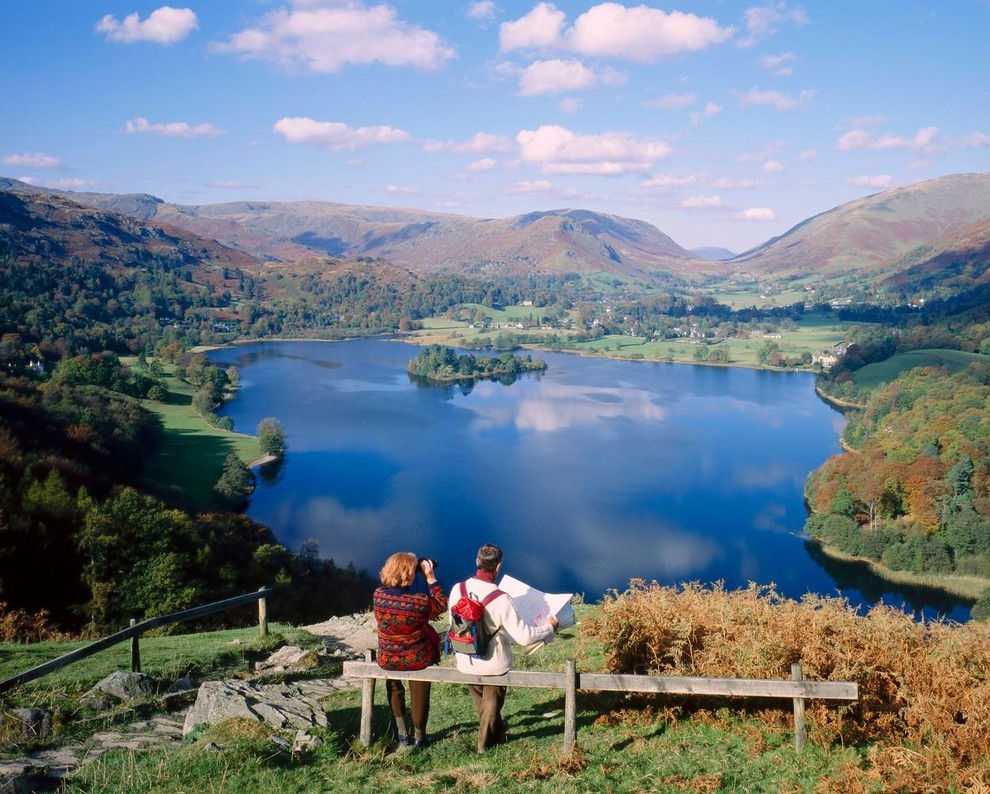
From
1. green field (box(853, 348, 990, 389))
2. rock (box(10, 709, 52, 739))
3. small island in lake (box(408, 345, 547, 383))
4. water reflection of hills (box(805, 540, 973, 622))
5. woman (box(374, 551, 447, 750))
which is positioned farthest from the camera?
small island in lake (box(408, 345, 547, 383))

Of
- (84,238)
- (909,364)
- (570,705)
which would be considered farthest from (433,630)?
(84,238)

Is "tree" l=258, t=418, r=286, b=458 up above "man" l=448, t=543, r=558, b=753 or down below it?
below

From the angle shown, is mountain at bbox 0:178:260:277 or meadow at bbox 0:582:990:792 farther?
mountain at bbox 0:178:260:277

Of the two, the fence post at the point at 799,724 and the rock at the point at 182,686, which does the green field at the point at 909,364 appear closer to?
the fence post at the point at 799,724

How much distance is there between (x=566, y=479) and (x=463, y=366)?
158 feet

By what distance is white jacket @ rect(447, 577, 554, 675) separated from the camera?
14.7 feet

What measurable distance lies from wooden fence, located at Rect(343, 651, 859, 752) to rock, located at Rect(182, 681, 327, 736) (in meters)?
1.12

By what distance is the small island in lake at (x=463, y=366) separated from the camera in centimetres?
8888

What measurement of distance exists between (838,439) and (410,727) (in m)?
59.0

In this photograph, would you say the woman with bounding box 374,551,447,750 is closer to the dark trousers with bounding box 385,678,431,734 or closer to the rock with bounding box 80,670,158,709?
the dark trousers with bounding box 385,678,431,734

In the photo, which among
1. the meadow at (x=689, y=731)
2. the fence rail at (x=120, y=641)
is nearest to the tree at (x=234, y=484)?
the fence rail at (x=120, y=641)

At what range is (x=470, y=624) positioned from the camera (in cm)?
448

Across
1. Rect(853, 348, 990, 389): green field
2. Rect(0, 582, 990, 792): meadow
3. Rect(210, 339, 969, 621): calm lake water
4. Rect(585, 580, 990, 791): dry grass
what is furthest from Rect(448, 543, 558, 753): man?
Rect(853, 348, 990, 389): green field

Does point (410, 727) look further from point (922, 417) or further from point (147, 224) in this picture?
point (147, 224)
